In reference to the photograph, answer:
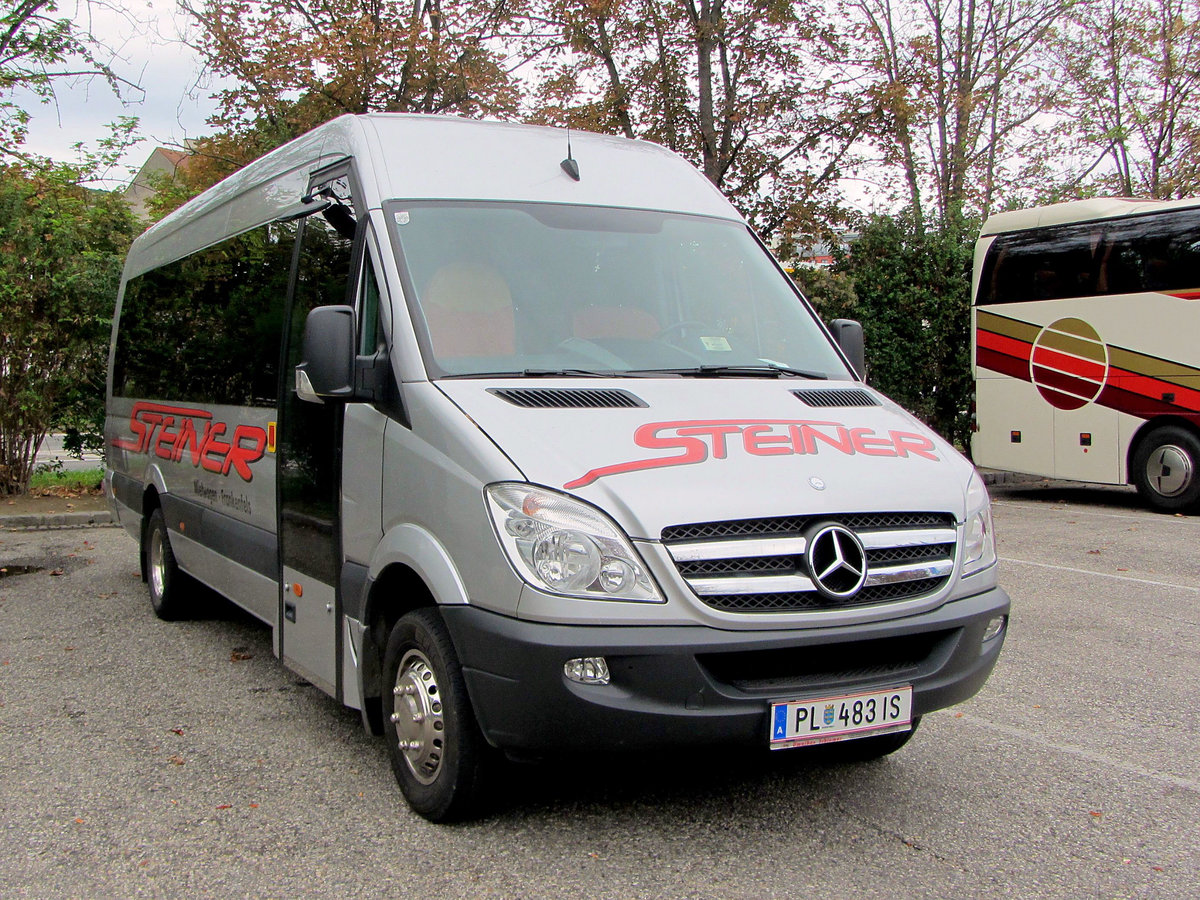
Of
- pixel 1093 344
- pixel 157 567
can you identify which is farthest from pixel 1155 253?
pixel 157 567

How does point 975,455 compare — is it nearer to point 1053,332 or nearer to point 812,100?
point 1053,332

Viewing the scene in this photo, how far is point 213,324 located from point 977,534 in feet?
14.6

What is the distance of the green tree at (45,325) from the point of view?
12.9m

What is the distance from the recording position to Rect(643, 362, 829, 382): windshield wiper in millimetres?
4355

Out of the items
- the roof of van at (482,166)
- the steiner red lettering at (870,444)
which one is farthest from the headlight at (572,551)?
the roof of van at (482,166)

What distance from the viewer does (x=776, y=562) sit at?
3482 millimetres

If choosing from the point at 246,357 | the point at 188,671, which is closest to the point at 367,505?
the point at 246,357

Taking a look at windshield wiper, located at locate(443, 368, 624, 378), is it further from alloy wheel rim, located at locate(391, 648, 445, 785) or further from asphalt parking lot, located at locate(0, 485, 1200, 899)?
asphalt parking lot, located at locate(0, 485, 1200, 899)

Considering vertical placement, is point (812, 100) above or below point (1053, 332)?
above

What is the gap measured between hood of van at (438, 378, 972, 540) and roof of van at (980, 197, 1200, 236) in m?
11.4

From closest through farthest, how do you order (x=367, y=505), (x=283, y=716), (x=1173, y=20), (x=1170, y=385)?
(x=367, y=505) → (x=283, y=716) → (x=1170, y=385) → (x=1173, y=20)

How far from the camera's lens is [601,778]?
4348 mm

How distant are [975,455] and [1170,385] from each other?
9.51ft

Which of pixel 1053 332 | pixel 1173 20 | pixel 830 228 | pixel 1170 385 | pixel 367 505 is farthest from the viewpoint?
pixel 1173 20
